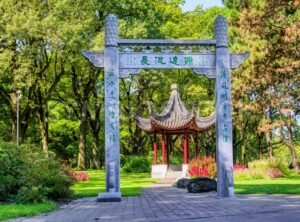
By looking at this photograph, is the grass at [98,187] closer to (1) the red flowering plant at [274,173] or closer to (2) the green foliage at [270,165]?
(2) the green foliage at [270,165]

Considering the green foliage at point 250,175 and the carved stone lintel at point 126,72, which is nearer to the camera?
the carved stone lintel at point 126,72

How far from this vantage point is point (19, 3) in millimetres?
23828

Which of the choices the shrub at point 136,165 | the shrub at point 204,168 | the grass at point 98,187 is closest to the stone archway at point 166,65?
the grass at point 98,187

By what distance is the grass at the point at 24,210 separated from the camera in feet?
27.5

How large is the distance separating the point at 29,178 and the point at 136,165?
20.9m


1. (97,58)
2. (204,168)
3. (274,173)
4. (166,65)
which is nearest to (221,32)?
(166,65)

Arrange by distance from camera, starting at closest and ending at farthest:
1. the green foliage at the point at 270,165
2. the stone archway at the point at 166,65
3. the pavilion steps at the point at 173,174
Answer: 1. the stone archway at the point at 166,65
2. the green foliage at the point at 270,165
3. the pavilion steps at the point at 173,174

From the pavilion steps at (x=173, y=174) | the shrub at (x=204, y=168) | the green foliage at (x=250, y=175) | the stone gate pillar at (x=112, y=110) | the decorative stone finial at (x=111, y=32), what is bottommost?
the pavilion steps at (x=173, y=174)

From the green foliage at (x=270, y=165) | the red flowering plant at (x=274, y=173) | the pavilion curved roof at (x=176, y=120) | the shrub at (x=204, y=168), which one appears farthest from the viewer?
the pavilion curved roof at (x=176, y=120)

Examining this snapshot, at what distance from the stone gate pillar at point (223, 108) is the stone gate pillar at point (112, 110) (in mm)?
2858

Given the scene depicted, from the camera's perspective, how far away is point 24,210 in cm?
894

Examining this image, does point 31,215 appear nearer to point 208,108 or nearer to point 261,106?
point 261,106

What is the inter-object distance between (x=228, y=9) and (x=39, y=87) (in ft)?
44.3

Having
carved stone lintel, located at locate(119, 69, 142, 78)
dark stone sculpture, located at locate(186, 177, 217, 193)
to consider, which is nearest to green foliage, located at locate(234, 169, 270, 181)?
dark stone sculpture, located at locate(186, 177, 217, 193)
